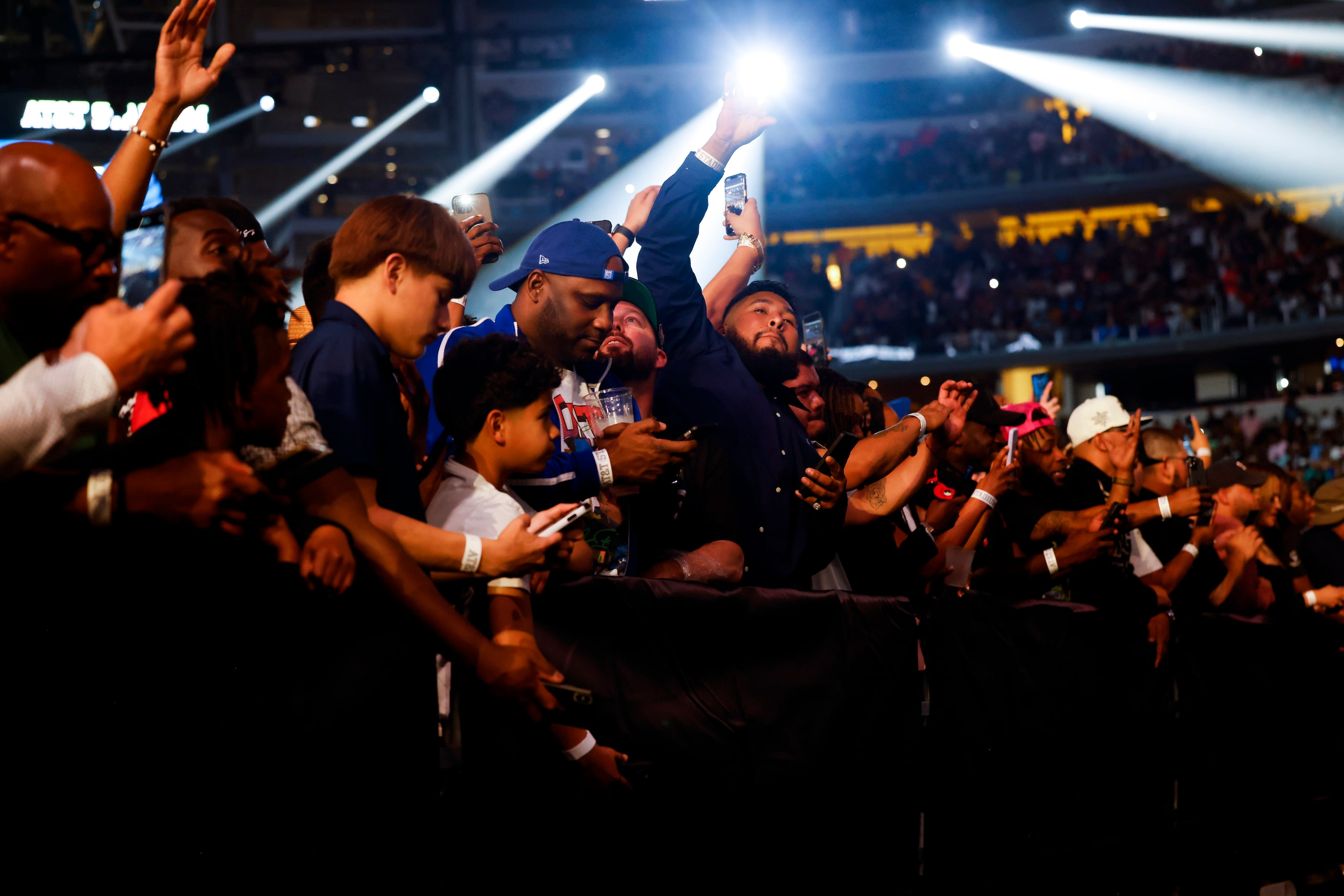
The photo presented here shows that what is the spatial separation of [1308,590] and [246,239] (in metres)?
6.95

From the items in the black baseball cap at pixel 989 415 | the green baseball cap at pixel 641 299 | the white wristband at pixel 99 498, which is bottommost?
the black baseball cap at pixel 989 415

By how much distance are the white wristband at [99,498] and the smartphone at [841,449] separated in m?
2.19

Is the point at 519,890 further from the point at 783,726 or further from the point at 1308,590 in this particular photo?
the point at 1308,590

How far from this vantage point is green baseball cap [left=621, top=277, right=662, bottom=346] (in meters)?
3.95

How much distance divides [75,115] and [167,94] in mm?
15094

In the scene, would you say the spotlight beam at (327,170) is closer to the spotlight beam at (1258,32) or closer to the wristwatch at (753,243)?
the spotlight beam at (1258,32)

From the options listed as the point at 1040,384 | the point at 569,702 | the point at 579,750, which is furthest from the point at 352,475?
the point at 1040,384

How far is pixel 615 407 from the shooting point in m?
3.56

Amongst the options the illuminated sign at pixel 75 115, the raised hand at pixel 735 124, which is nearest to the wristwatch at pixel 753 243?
the raised hand at pixel 735 124

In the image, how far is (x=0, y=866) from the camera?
185 centimetres

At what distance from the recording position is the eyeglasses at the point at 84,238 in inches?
77.5

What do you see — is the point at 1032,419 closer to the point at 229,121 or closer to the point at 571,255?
the point at 571,255

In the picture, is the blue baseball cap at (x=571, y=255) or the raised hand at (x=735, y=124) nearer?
the blue baseball cap at (x=571, y=255)

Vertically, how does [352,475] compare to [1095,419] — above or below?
above
